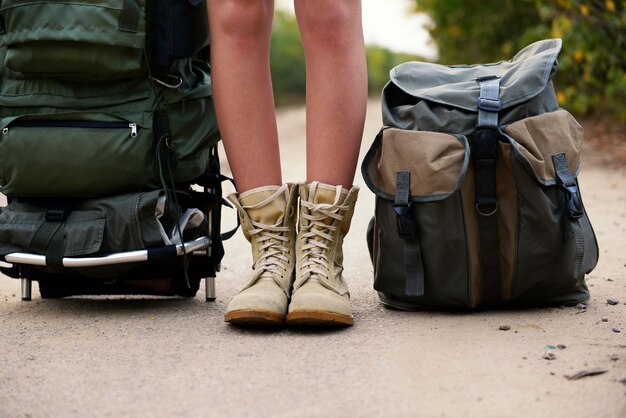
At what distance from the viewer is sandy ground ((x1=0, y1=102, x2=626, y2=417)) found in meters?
1.61

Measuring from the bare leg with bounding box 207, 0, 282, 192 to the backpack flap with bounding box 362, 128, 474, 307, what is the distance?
32 centimetres

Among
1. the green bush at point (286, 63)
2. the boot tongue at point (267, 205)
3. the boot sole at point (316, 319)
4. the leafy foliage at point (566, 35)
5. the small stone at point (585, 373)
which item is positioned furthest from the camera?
the green bush at point (286, 63)

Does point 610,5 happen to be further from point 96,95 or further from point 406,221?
point 96,95

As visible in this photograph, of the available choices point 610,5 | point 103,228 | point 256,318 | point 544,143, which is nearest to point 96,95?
point 103,228

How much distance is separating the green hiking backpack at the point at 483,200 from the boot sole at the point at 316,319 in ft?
0.66

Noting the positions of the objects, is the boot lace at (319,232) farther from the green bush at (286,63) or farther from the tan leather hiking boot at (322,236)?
the green bush at (286,63)

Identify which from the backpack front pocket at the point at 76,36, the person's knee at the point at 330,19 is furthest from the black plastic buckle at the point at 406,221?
the backpack front pocket at the point at 76,36

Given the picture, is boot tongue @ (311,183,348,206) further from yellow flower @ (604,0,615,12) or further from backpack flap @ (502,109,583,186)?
yellow flower @ (604,0,615,12)

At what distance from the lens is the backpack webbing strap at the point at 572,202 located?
6.98 ft

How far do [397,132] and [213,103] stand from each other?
52 centimetres

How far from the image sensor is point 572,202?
213cm

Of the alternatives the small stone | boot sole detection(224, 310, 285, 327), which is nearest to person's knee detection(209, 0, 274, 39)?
boot sole detection(224, 310, 285, 327)

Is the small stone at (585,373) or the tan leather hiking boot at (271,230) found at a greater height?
the tan leather hiking boot at (271,230)

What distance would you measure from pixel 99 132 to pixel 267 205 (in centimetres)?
47
